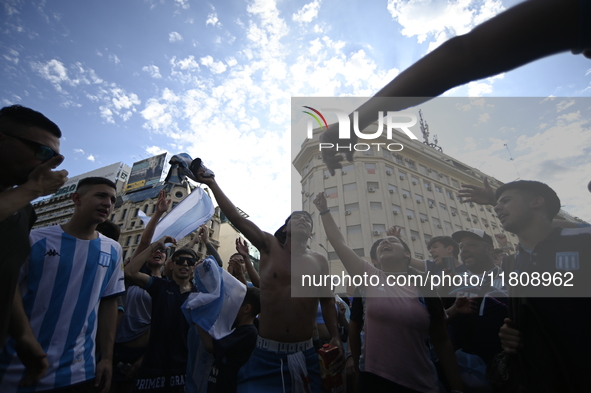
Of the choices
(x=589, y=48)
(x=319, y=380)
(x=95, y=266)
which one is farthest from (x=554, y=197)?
(x=95, y=266)

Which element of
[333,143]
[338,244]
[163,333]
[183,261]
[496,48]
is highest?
[183,261]

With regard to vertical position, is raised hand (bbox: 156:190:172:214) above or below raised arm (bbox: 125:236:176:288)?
above

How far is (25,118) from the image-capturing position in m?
1.68

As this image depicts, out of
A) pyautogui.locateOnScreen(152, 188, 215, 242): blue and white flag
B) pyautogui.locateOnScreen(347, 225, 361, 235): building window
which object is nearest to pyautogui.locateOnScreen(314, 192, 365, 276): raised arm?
pyautogui.locateOnScreen(347, 225, 361, 235): building window

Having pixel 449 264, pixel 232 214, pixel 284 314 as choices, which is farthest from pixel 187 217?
pixel 449 264

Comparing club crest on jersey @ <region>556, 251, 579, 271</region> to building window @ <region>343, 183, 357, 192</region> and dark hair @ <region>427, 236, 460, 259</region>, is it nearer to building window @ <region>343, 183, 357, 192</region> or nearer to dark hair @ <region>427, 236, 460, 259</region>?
dark hair @ <region>427, 236, 460, 259</region>

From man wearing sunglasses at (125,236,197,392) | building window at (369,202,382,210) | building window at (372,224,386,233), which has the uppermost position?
building window at (369,202,382,210)

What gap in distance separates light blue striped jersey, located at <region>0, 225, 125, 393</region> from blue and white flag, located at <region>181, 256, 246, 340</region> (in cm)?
96

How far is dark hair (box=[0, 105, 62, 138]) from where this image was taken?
164 centimetres

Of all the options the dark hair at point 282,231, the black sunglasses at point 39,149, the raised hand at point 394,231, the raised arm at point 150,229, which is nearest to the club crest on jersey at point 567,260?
the raised hand at point 394,231

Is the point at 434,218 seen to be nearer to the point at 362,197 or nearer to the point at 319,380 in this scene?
the point at 362,197

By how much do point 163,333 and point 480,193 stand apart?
3.63 metres

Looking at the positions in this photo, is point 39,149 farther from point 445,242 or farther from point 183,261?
point 445,242

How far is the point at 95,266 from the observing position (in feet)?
7.51
